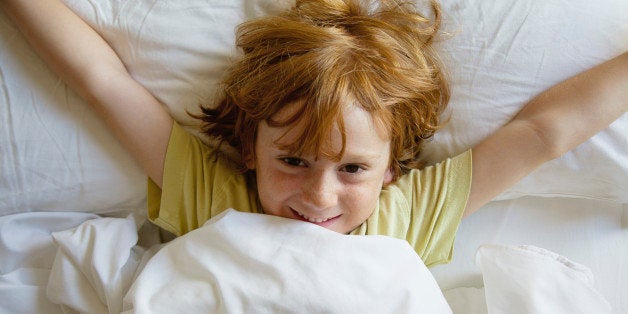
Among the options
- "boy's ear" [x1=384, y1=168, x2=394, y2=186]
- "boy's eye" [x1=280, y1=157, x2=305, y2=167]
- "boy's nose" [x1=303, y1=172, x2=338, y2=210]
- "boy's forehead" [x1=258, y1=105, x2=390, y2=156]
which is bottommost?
"boy's ear" [x1=384, y1=168, x2=394, y2=186]

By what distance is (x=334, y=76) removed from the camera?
77 centimetres

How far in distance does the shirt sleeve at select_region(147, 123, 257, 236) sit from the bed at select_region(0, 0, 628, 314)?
0.06 m

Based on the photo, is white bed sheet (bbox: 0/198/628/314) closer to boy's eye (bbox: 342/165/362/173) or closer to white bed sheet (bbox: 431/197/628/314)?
white bed sheet (bbox: 431/197/628/314)

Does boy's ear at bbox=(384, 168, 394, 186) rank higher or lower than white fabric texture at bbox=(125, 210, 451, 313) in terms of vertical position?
higher

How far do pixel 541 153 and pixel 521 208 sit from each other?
15cm

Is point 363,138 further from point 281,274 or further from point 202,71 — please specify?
point 202,71

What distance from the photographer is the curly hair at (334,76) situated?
2.51 feet

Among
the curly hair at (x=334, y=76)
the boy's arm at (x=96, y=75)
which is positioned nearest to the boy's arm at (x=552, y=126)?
the curly hair at (x=334, y=76)

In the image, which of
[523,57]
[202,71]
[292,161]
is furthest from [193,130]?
[523,57]

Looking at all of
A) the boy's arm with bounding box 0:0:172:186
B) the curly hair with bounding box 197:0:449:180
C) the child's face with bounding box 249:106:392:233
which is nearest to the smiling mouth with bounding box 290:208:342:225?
the child's face with bounding box 249:106:392:233

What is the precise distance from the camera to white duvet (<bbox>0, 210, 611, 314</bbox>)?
77cm

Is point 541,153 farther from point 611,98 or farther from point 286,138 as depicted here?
point 286,138

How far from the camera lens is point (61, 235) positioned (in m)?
0.91

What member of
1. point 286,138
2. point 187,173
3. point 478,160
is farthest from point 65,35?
point 478,160
